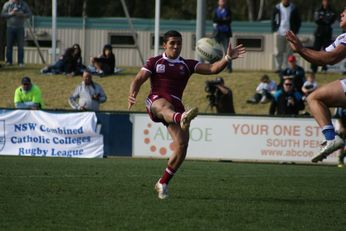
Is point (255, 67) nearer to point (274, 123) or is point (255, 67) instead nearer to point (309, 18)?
point (274, 123)

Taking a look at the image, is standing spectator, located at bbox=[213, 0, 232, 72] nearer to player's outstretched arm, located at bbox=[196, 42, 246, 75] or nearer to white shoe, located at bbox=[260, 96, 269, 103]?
white shoe, located at bbox=[260, 96, 269, 103]

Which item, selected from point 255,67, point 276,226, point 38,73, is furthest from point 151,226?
point 255,67

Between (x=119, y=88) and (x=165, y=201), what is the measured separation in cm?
1917

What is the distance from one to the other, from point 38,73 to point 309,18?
45.8 metres

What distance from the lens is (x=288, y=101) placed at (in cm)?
2402

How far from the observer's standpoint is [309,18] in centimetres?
7488

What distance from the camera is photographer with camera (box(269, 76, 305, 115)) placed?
2398cm

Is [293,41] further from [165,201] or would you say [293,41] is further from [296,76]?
[296,76]

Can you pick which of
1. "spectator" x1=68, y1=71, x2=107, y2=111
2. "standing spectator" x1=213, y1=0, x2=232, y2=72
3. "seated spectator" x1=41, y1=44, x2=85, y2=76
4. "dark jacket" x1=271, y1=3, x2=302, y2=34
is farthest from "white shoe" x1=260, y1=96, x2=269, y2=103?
"spectator" x1=68, y1=71, x2=107, y2=111

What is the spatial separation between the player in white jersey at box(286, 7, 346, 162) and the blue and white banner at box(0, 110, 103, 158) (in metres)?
11.5

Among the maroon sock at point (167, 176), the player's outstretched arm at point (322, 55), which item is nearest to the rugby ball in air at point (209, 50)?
the maroon sock at point (167, 176)

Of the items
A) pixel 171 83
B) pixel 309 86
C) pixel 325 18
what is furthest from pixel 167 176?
pixel 325 18

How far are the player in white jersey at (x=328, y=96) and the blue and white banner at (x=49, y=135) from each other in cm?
1149

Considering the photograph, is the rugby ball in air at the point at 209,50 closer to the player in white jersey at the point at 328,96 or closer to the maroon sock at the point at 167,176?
the maroon sock at the point at 167,176
